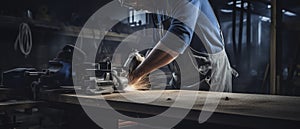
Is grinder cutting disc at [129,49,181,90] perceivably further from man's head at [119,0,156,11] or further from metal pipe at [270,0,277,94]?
metal pipe at [270,0,277,94]

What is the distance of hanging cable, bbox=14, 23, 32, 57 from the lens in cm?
267

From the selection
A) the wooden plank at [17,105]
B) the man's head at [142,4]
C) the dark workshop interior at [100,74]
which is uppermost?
the man's head at [142,4]

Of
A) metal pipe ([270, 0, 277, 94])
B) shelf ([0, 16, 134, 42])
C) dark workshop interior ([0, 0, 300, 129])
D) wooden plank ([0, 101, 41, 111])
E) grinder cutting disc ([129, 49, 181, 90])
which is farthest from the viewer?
metal pipe ([270, 0, 277, 94])

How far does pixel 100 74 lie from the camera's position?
1626 mm

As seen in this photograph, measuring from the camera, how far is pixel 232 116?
0.83 meters

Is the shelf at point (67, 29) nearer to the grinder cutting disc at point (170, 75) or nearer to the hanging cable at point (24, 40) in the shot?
the hanging cable at point (24, 40)

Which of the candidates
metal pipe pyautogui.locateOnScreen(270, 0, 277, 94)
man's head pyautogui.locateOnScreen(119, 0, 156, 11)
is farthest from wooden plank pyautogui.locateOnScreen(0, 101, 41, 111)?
metal pipe pyautogui.locateOnScreen(270, 0, 277, 94)

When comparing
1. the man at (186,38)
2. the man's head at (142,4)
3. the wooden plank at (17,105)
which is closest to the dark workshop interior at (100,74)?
the wooden plank at (17,105)

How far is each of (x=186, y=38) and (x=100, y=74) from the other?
1.85 feet

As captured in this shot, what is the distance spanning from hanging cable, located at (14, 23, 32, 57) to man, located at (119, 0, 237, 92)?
136 centimetres

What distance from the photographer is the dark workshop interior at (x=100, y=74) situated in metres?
1.03

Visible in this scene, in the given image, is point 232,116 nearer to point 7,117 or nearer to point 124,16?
point 7,117

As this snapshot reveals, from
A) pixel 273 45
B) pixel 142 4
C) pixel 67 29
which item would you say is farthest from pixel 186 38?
pixel 67 29

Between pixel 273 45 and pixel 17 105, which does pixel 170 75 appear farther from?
pixel 273 45
